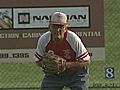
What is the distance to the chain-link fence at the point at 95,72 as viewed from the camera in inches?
357

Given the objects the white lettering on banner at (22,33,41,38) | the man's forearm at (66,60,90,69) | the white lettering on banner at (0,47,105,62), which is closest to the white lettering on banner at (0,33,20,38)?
the white lettering on banner at (22,33,41,38)

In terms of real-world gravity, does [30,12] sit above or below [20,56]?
above

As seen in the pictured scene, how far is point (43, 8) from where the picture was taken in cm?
868

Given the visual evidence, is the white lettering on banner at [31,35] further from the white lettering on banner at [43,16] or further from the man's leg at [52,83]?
the man's leg at [52,83]

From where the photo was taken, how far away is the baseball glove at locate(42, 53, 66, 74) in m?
6.08

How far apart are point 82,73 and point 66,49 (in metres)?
0.36

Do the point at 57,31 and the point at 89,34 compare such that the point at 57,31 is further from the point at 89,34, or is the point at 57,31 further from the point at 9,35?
the point at 9,35

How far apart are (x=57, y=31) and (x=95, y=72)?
4348 mm

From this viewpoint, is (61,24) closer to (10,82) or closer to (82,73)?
(82,73)

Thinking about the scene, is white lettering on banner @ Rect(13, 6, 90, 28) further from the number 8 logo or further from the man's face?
the man's face

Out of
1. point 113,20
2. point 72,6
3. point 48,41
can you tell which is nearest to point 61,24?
point 48,41

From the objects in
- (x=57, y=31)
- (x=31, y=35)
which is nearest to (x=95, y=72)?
(x=31, y=35)

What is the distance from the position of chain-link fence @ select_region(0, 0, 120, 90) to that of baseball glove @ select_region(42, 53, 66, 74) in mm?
2861

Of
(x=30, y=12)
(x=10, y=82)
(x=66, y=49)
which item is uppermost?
(x=30, y=12)
